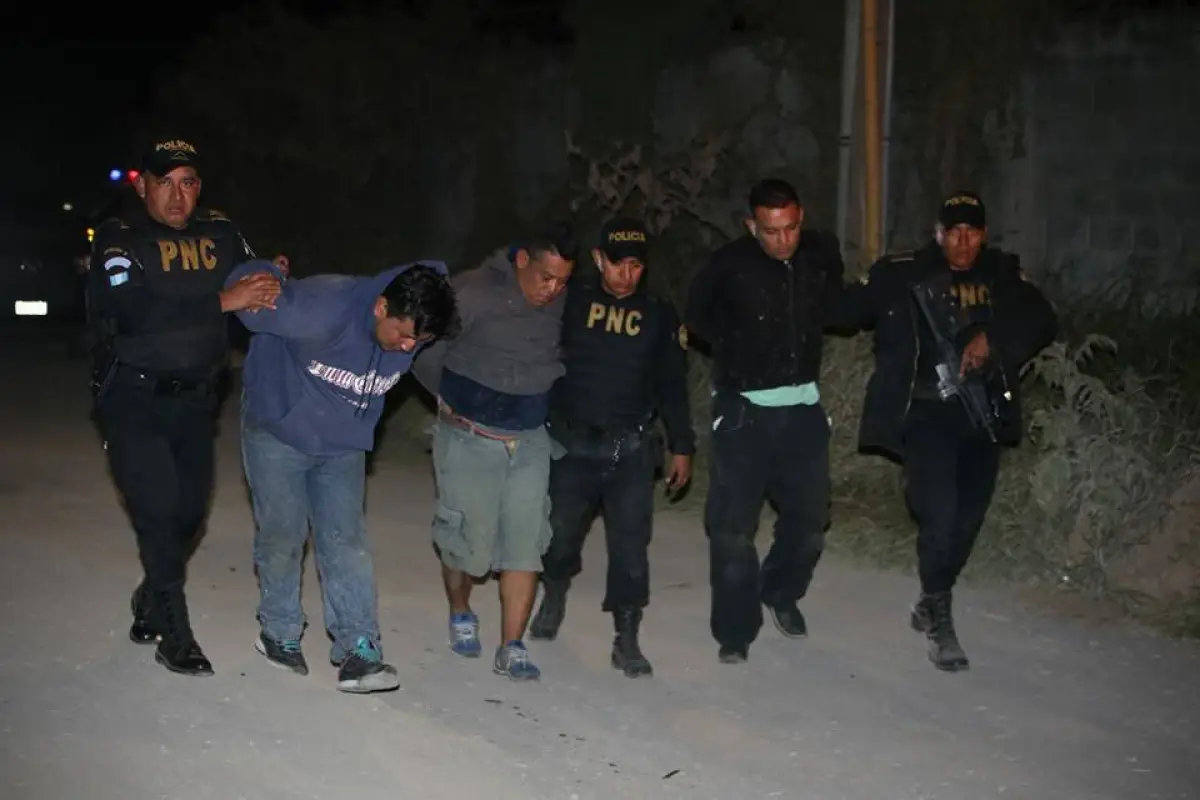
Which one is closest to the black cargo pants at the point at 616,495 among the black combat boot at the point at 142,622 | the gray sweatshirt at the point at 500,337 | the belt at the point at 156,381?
the gray sweatshirt at the point at 500,337

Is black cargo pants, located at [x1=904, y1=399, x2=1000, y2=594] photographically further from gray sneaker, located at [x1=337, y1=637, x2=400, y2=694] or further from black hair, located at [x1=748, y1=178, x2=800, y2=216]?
gray sneaker, located at [x1=337, y1=637, x2=400, y2=694]

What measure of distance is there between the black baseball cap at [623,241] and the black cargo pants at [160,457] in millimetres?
1584

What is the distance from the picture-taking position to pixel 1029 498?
26.5ft

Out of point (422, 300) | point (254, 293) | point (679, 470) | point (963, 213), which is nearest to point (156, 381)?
point (254, 293)

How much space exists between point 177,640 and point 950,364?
3.19 metres

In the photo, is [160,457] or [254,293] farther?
[160,457]

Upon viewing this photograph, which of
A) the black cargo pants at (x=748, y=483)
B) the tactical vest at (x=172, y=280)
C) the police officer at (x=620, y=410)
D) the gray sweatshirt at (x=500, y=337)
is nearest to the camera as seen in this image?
the tactical vest at (x=172, y=280)

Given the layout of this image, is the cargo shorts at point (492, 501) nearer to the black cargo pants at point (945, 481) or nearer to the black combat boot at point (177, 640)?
the black combat boot at point (177, 640)

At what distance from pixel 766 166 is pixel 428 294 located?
335 inches

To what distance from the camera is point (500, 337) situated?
19.9 feet

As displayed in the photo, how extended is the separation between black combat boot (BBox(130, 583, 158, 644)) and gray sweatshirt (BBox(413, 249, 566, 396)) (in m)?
1.47

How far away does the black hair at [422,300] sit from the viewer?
5441mm

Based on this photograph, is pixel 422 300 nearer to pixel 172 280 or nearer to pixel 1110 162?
pixel 172 280

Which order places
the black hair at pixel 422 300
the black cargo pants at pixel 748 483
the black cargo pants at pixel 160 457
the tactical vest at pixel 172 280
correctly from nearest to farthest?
the black hair at pixel 422 300, the tactical vest at pixel 172 280, the black cargo pants at pixel 160 457, the black cargo pants at pixel 748 483
